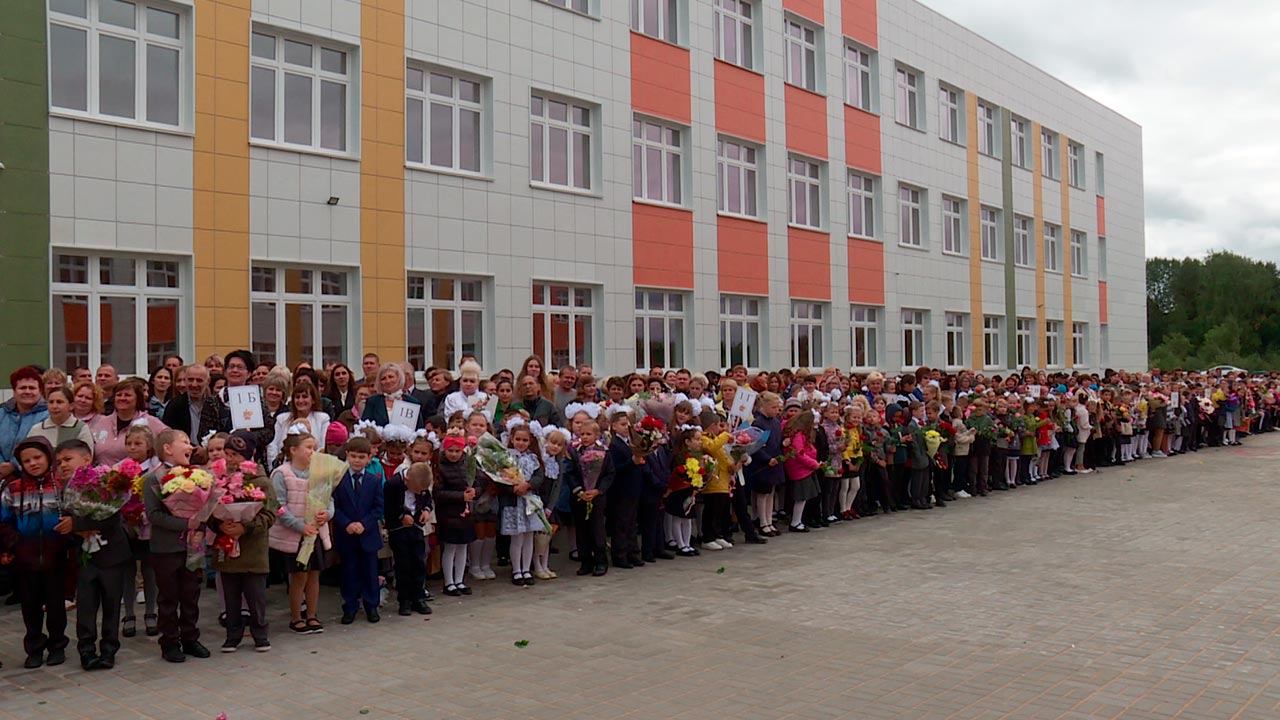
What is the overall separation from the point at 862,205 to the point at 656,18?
9.39 m

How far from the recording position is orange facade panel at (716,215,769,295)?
76.4ft

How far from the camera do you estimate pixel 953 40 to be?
32.9 meters

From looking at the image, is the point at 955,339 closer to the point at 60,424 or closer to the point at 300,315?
the point at 300,315

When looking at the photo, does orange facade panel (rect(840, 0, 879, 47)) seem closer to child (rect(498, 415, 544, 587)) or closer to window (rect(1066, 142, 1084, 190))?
window (rect(1066, 142, 1084, 190))

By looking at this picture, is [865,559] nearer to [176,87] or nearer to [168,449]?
[168,449]

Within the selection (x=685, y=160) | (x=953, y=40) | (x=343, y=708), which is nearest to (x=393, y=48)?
(x=685, y=160)

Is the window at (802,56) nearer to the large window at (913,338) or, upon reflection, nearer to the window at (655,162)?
the window at (655,162)

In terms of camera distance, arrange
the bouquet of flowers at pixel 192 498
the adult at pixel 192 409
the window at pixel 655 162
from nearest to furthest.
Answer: the bouquet of flowers at pixel 192 498 < the adult at pixel 192 409 < the window at pixel 655 162

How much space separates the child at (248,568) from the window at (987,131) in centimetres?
3089

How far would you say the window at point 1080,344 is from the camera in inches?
1604

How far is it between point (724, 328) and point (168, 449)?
16790 mm

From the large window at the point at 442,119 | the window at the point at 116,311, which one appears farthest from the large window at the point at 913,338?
the window at the point at 116,311

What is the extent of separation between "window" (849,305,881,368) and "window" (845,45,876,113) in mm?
5416

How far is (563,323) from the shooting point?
770 inches
